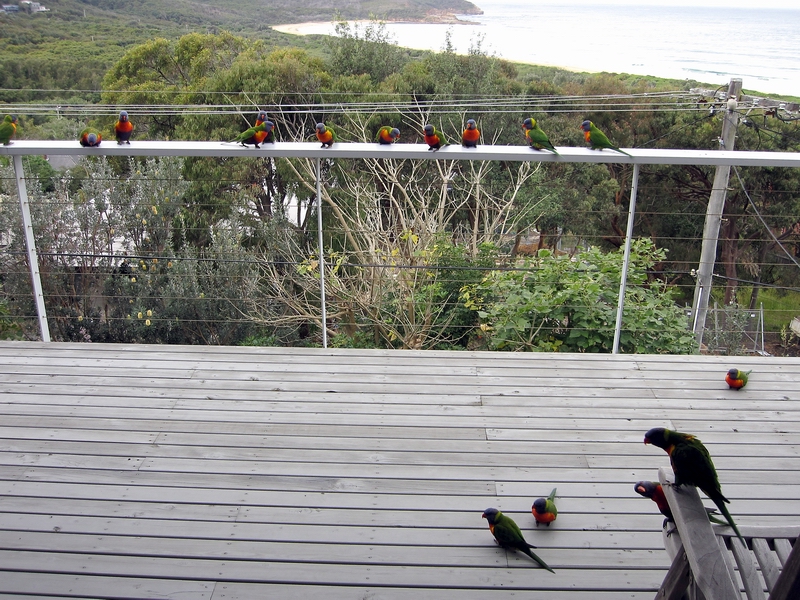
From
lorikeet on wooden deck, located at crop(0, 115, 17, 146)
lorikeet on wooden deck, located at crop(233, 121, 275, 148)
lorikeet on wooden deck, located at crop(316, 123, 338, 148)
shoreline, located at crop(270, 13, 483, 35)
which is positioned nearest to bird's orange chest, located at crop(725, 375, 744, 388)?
lorikeet on wooden deck, located at crop(316, 123, 338, 148)

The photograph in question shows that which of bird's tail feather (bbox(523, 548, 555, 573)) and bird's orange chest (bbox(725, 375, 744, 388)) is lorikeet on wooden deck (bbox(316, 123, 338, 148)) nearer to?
bird's tail feather (bbox(523, 548, 555, 573))

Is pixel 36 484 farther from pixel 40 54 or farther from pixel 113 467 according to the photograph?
pixel 40 54

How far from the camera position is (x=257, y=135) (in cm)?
247

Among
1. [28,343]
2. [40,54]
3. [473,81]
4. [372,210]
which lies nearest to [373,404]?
[28,343]

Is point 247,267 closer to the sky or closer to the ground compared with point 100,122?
closer to the ground

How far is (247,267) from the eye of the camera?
6559 mm

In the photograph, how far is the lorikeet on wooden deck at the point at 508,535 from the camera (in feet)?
→ 5.16

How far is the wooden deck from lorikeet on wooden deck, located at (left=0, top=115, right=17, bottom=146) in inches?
33.7

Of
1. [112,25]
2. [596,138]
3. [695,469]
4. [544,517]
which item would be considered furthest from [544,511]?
[112,25]

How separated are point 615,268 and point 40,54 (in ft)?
43.8

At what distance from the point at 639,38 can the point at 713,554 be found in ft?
83.4

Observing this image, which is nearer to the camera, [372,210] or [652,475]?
[652,475]

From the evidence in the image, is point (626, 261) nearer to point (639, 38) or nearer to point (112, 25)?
point (112, 25)

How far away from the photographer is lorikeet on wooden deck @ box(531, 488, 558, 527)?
5.47 feet
